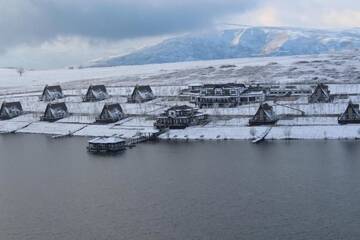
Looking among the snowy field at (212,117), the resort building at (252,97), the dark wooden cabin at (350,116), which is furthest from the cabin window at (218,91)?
the dark wooden cabin at (350,116)

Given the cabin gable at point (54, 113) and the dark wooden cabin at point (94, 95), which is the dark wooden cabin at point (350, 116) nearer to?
the cabin gable at point (54, 113)

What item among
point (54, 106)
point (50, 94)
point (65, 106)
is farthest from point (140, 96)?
point (50, 94)

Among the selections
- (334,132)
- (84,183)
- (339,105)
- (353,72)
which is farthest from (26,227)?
(353,72)

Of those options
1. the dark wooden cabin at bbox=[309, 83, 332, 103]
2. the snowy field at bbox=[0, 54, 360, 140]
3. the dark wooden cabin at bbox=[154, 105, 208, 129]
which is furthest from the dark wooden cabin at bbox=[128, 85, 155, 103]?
the dark wooden cabin at bbox=[309, 83, 332, 103]

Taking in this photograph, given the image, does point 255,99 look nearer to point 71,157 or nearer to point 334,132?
point 334,132

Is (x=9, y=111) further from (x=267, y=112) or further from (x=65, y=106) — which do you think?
(x=267, y=112)

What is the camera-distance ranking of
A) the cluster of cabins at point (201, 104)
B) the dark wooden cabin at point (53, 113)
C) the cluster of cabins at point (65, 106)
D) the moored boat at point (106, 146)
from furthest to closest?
1. the dark wooden cabin at point (53, 113)
2. the cluster of cabins at point (65, 106)
3. the cluster of cabins at point (201, 104)
4. the moored boat at point (106, 146)
